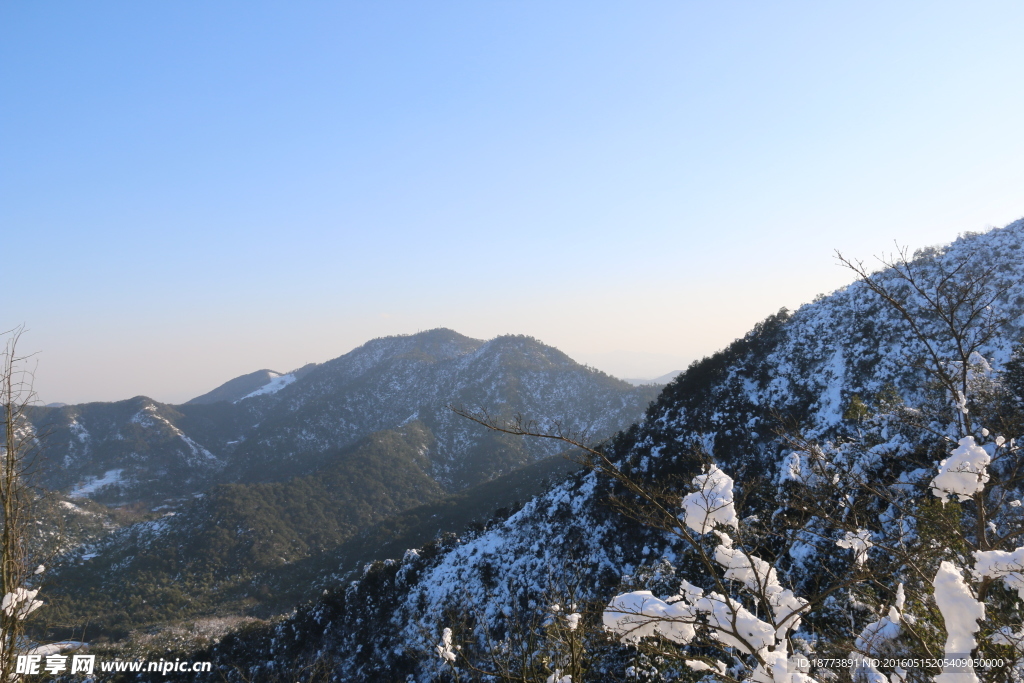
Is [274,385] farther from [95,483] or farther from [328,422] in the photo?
[95,483]

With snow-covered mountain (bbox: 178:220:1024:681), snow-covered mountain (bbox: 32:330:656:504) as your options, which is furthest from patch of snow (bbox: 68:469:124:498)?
snow-covered mountain (bbox: 178:220:1024:681)

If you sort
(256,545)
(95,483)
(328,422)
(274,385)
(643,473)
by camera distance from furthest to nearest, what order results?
(274,385)
(328,422)
(95,483)
(256,545)
(643,473)

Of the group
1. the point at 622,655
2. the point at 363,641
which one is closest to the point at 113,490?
the point at 363,641

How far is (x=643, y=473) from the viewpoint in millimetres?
24891

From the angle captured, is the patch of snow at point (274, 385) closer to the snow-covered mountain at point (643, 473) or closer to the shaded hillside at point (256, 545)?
the shaded hillside at point (256, 545)

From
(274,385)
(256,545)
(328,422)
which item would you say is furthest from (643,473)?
(274,385)

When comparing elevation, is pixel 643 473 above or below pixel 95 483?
above

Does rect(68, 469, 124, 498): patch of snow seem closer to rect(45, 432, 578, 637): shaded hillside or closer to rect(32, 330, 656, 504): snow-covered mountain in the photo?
rect(32, 330, 656, 504): snow-covered mountain

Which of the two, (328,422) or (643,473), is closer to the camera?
(643,473)

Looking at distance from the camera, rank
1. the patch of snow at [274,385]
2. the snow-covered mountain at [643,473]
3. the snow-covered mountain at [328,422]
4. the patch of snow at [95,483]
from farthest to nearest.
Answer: the patch of snow at [274,385], the snow-covered mountain at [328,422], the patch of snow at [95,483], the snow-covered mountain at [643,473]

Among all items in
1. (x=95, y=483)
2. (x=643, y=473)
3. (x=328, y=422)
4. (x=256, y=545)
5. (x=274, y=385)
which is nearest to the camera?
(x=643, y=473)

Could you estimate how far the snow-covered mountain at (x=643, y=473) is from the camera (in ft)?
71.6

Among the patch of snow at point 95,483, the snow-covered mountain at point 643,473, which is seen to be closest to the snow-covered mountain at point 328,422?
the patch of snow at point 95,483

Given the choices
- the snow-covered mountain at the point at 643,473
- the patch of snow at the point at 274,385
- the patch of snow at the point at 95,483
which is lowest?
the patch of snow at the point at 95,483
